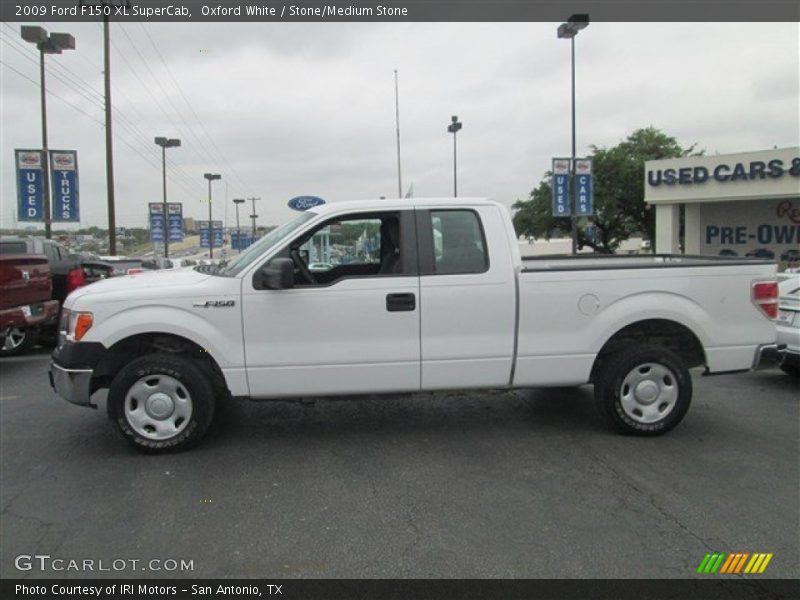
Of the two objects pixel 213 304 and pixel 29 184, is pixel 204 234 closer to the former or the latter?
pixel 29 184

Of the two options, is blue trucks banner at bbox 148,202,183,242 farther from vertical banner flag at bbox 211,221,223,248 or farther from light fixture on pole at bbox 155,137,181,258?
vertical banner flag at bbox 211,221,223,248

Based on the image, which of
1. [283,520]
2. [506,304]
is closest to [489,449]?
[506,304]

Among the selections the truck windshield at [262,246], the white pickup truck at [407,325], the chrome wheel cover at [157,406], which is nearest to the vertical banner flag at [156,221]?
the white pickup truck at [407,325]

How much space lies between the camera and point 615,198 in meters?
35.6

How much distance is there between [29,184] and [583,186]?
1925 cm

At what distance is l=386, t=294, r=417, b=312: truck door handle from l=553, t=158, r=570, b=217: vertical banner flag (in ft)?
62.9

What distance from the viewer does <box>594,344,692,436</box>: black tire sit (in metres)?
5.25

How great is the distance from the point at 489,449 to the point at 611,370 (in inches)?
47.0

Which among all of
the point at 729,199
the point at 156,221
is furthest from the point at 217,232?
the point at 729,199

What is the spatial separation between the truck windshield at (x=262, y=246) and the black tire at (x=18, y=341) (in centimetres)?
659
